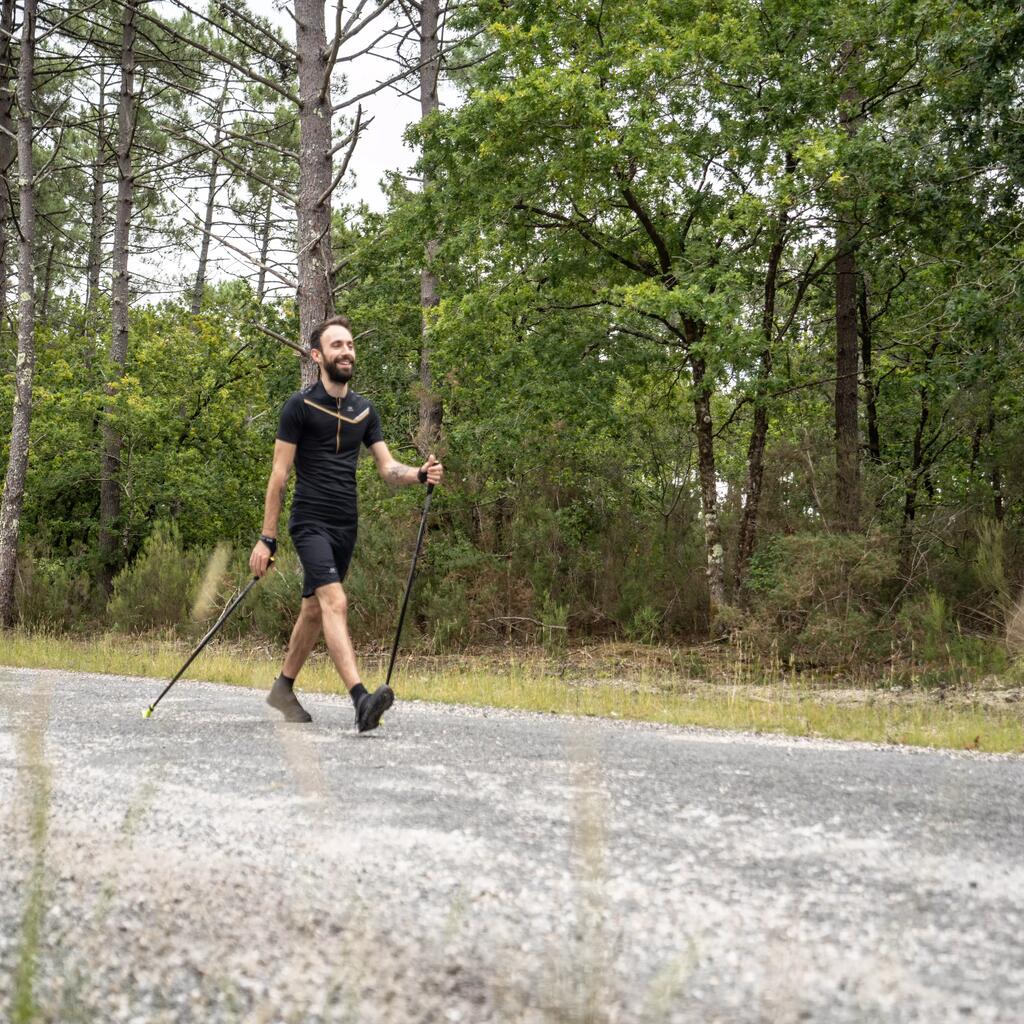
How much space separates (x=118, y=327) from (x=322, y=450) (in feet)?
55.4

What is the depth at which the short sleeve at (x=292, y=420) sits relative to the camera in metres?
6.43

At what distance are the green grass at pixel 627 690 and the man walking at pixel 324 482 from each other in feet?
7.56

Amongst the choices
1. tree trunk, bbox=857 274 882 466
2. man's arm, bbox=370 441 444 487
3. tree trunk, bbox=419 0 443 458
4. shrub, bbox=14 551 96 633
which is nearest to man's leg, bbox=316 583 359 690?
man's arm, bbox=370 441 444 487

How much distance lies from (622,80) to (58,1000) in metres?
13.5

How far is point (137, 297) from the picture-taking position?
108 ft

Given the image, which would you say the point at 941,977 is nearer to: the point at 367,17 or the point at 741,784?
the point at 741,784

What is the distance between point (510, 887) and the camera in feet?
9.68

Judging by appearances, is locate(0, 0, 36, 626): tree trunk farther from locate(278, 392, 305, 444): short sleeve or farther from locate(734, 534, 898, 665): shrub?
locate(278, 392, 305, 444): short sleeve

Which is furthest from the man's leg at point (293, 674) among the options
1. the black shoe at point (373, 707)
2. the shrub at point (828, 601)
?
the shrub at point (828, 601)

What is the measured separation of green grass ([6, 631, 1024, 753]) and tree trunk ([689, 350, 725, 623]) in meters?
1.50

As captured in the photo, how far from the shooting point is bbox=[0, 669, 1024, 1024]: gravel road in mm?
2236

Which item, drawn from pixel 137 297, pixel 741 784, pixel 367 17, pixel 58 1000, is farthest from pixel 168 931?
pixel 137 297

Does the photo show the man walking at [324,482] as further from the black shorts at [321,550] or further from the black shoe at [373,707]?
the black shoe at [373,707]

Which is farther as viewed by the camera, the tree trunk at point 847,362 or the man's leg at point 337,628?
the tree trunk at point 847,362
